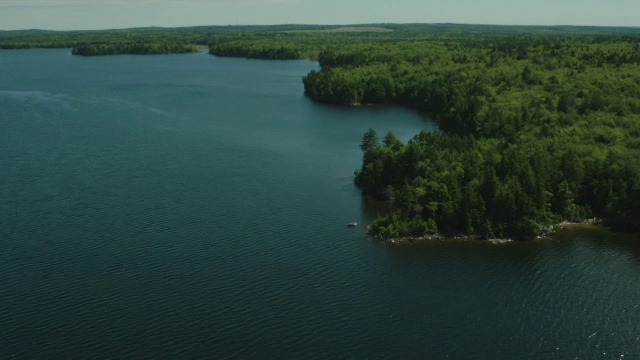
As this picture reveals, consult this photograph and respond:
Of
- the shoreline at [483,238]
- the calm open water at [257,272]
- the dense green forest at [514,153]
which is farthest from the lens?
the dense green forest at [514,153]

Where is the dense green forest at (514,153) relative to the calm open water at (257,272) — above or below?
above

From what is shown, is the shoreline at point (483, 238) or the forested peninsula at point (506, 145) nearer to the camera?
the shoreline at point (483, 238)

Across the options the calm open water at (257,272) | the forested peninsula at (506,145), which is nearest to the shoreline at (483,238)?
the forested peninsula at (506,145)

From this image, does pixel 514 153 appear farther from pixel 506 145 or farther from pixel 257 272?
pixel 257 272

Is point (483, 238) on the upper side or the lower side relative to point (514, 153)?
lower

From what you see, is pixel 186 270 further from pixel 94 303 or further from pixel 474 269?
pixel 474 269

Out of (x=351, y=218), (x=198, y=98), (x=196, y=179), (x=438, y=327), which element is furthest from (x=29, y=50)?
(x=438, y=327)

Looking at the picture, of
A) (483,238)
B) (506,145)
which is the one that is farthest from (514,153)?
(506,145)

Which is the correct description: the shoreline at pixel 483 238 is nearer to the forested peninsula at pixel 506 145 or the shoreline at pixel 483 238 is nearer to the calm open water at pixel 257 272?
the forested peninsula at pixel 506 145

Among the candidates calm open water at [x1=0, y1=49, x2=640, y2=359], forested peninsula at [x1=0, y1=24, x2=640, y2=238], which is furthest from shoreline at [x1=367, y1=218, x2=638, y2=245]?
calm open water at [x1=0, y1=49, x2=640, y2=359]
